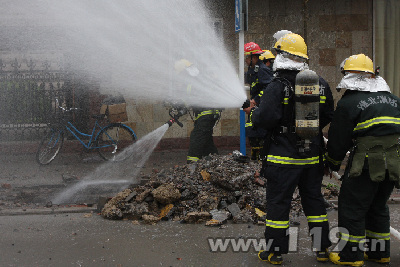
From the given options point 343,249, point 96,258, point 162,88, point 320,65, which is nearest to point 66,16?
point 162,88

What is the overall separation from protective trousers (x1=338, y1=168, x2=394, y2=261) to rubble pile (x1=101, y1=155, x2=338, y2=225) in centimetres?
133

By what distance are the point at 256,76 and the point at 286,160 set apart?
9.93 ft

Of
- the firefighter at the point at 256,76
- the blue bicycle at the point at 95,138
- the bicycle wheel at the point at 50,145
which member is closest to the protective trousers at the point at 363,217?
the firefighter at the point at 256,76

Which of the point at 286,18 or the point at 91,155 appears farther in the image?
the point at 286,18

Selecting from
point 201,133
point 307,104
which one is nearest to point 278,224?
point 307,104

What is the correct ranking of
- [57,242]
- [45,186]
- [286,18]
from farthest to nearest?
[286,18] → [45,186] → [57,242]

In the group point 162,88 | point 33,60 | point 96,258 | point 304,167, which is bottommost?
point 96,258

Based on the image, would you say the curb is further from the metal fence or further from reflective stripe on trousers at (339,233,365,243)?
the metal fence

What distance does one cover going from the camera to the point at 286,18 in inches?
451

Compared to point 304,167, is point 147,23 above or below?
above

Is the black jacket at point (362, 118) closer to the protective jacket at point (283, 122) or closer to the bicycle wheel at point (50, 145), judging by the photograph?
the protective jacket at point (283, 122)

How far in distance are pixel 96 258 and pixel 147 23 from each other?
6193 millimetres

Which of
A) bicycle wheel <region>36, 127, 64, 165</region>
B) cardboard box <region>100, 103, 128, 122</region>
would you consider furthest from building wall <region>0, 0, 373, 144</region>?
bicycle wheel <region>36, 127, 64, 165</region>

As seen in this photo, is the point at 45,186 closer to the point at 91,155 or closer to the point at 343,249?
the point at 91,155
